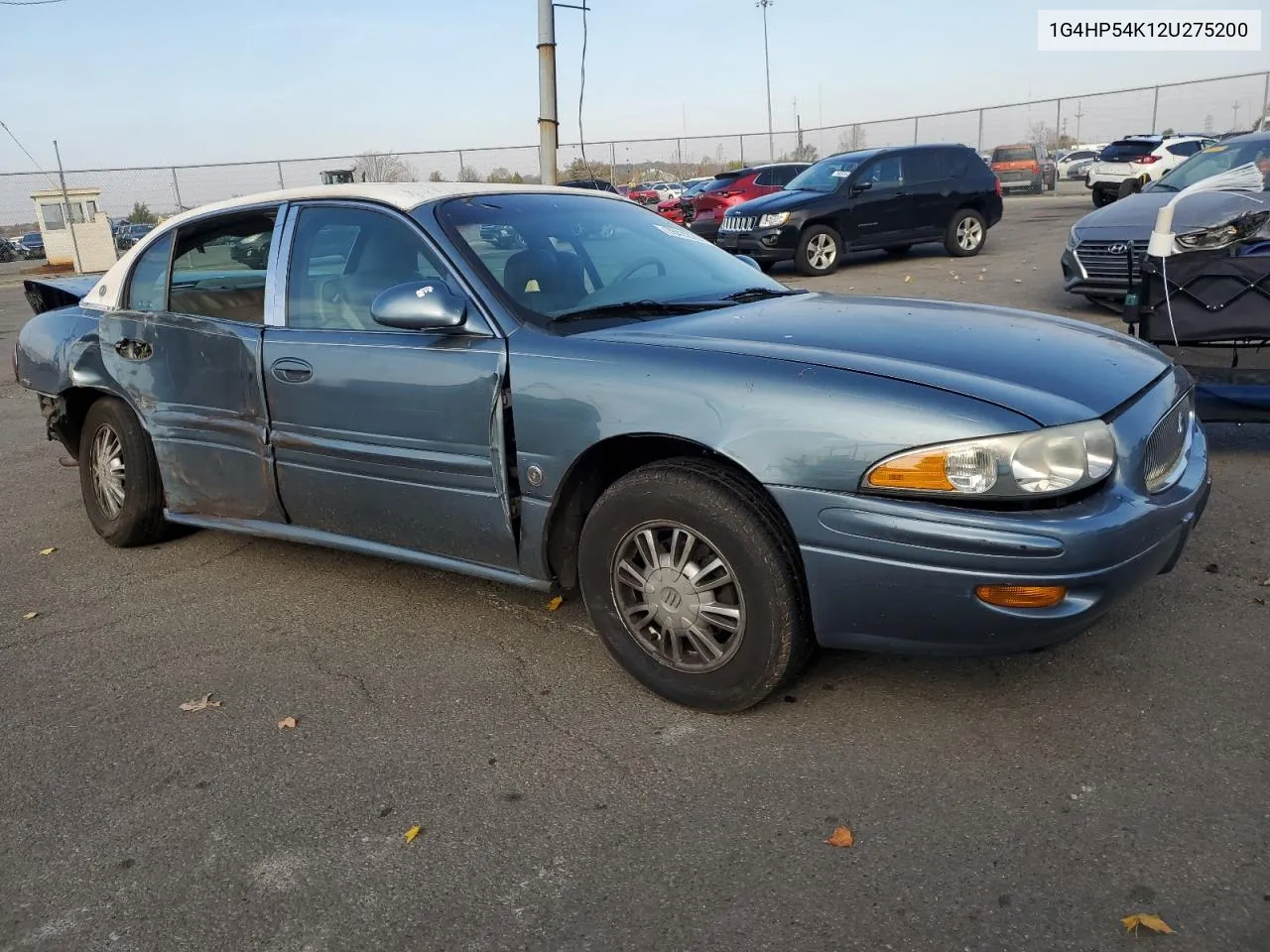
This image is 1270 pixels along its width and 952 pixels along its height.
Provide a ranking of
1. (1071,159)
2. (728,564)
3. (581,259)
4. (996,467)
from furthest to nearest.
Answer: (1071,159), (581,259), (728,564), (996,467)

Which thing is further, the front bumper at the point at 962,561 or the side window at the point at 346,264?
the side window at the point at 346,264

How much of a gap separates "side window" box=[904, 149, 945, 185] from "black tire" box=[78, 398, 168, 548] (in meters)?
12.3

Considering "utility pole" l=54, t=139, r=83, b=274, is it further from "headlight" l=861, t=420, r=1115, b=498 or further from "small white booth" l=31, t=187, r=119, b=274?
"headlight" l=861, t=420, r=1115, b=498

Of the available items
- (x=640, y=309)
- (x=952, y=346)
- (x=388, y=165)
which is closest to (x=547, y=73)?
(x=640, y=309)

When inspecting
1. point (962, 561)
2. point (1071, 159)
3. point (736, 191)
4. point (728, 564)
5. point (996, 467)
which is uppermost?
point (996, 467)

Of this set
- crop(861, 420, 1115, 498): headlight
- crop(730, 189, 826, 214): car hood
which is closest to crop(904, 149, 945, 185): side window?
crop(730, 189, 826, 214): car hood

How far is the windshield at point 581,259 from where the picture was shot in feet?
12.1

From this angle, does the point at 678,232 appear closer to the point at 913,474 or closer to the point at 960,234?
the point at 913,474

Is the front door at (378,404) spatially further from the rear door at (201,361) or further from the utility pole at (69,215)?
the utility pole at (69,215)

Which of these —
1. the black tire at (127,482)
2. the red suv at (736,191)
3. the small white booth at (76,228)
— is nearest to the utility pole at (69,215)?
the small white booth at (76,228)

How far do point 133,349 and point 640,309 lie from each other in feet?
7.94

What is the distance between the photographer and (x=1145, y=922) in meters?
2.21

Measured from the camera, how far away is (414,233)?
12.4ft

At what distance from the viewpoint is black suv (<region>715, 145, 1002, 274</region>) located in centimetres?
1420
